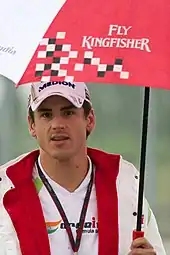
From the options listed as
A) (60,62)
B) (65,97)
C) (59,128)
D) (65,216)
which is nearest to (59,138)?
(59,128)

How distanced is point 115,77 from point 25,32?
12.3 inches

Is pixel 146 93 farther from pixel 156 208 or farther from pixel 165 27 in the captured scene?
pixel 156 208

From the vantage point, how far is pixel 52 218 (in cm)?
257

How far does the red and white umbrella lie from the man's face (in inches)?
13.8

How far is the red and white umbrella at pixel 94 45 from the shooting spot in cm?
219

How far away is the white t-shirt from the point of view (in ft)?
8.38

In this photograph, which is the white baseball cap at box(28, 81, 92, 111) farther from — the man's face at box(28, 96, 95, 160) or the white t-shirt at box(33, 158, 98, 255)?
the white t-shirt at box(33, 158, 98, 255)

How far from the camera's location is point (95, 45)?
221cm

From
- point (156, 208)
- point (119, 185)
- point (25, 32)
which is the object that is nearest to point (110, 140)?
point (156, 208)

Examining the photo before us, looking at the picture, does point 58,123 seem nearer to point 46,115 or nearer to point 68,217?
point 46,115

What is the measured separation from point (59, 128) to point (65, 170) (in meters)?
0.18

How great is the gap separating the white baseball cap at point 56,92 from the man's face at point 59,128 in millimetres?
14

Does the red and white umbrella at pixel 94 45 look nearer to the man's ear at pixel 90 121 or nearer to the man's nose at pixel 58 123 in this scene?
the man's nose at pixel 58 123

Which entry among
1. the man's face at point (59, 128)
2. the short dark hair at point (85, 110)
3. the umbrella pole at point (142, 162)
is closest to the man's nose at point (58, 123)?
the man's face at point (59, 128)
